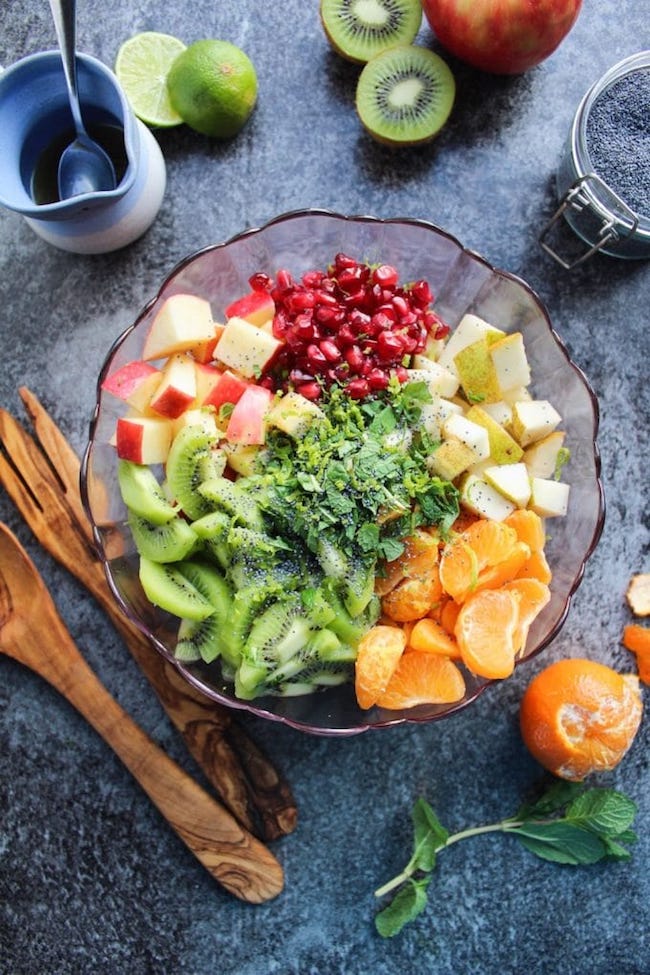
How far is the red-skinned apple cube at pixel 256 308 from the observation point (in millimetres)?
1870

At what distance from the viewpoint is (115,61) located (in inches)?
84.0

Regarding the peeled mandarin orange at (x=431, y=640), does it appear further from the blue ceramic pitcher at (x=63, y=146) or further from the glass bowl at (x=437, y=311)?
the blue ceramic pitcher at (x=63, y=146)

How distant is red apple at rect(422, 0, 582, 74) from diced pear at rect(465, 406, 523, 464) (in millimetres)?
819

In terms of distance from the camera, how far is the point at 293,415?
A: 68.0 inches

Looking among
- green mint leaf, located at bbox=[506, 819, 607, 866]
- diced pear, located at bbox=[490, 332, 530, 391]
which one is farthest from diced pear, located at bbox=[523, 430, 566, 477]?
green mint leaf, located at bbox=[506, 819, 607, 866]

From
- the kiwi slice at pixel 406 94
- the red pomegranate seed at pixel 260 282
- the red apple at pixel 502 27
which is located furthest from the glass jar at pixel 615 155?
the red pomegranate seed at pixel 260 282

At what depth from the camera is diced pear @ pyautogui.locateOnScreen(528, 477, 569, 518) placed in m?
1.83

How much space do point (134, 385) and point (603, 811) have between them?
140cm

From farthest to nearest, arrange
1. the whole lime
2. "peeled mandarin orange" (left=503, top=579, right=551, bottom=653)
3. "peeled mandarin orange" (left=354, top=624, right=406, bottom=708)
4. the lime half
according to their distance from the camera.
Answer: the lime half < the whole lime < "peeled mandarin orange" (left=503, top=579, right=551, bottom=653) < "peeled mandarin orange" (left=354, top=624, right=406, bottom=708)

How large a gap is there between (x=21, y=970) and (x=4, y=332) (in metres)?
1.49

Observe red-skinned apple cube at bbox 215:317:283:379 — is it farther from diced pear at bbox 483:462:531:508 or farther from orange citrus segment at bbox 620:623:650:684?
orange citrus segment at bbox 620:623:650:684

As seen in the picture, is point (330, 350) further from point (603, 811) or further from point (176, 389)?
point (603, 811)

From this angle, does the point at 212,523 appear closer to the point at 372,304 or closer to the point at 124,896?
the point at 372,304

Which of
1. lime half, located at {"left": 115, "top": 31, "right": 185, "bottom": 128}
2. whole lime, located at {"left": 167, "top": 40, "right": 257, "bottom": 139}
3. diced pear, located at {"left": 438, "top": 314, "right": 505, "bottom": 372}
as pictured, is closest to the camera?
diced pear, located at {"left": 438, "top": 314, "right": 505, "bottom": 372}
